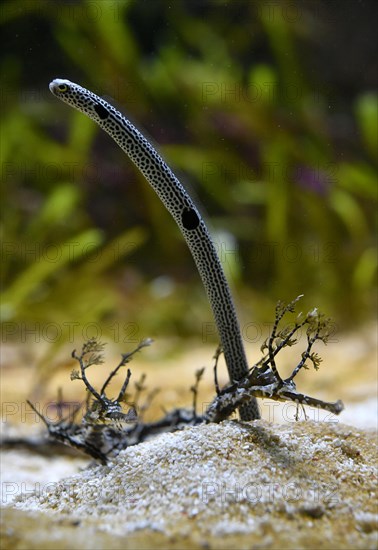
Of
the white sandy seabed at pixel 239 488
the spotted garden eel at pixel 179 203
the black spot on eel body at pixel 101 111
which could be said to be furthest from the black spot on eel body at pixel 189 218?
the white sandy seabed at pixel 239 488

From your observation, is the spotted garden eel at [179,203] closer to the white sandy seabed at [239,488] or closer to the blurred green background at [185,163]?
the white sandy seabed at [239,488]

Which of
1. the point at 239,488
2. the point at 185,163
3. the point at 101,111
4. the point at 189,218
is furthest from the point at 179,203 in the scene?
the point at 185,163

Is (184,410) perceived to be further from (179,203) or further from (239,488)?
(179,203)

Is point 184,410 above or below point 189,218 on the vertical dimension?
below

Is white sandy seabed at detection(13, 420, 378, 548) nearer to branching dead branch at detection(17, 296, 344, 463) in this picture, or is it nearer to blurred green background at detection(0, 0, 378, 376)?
branching dead branch at detection(17, 296, 344, 463)

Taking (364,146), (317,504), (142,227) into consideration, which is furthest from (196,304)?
(317,504)

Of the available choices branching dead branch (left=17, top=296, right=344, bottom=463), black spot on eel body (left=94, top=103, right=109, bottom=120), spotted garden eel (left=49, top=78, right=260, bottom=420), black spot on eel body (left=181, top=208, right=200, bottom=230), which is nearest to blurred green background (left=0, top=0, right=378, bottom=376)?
branching dead branch (left=17, top=296, right=344, bottom=463)

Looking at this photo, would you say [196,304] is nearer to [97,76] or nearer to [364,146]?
[97,76]
